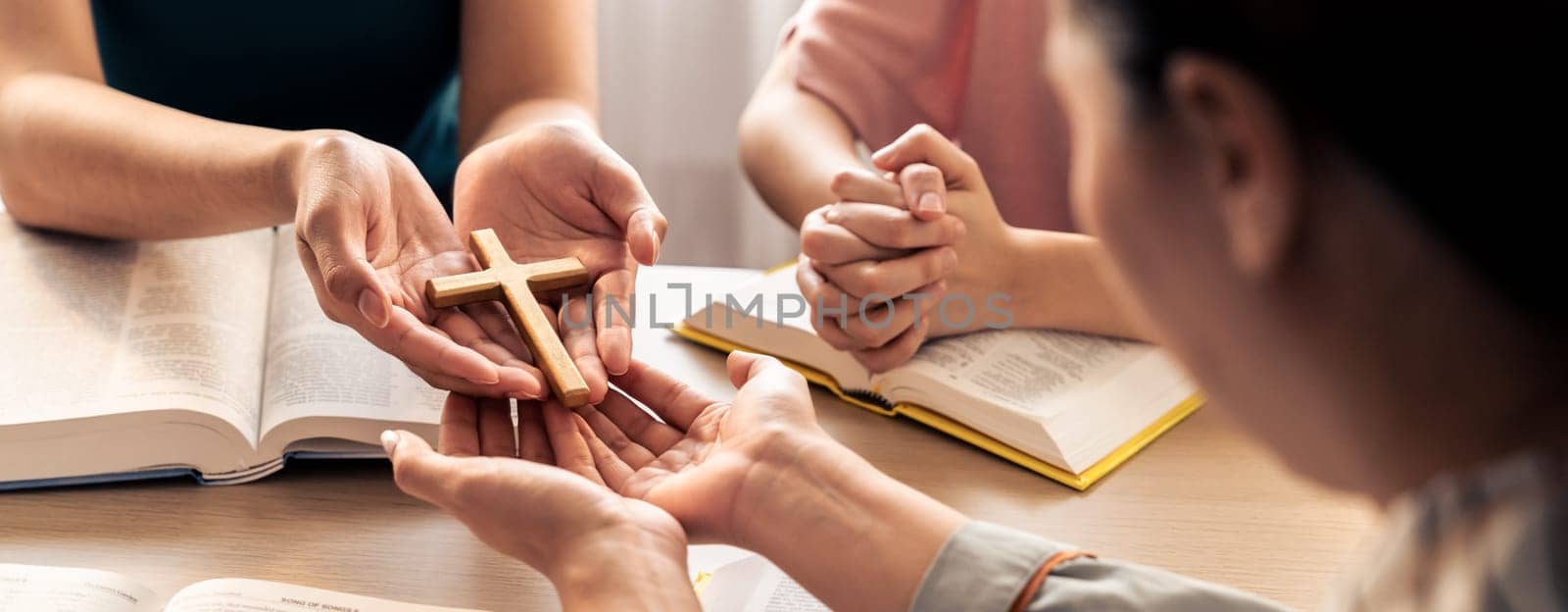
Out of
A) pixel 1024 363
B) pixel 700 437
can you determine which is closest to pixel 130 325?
pixel 700 437

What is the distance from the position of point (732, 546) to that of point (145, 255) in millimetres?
822

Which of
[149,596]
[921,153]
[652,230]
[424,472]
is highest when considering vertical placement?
[921,153]

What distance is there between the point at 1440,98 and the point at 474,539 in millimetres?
836

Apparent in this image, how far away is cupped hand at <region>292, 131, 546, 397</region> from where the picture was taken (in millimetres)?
1060

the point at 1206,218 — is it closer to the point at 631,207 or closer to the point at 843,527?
the point at 843,527

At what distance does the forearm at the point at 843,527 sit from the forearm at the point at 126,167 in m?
0.67

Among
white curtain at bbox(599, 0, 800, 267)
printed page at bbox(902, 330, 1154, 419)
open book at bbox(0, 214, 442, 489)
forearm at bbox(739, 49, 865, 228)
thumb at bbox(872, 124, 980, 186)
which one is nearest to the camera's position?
open book at bbox(0, 214, 442, 489)

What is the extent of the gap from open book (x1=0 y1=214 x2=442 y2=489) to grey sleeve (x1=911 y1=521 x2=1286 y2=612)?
518mm

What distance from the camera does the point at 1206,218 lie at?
487mm

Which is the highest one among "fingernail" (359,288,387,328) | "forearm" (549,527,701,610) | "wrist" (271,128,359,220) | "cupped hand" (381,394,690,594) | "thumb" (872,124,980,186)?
"thumb" (872,124,980,186)

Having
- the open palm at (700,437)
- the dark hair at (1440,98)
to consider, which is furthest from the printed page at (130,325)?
the dark hair at (1440,98)

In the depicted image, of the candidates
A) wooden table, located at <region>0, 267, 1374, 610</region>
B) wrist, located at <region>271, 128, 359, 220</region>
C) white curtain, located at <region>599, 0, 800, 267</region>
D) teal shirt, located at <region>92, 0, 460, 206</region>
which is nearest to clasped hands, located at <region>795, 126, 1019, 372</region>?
A: wooden table, located at <region>0, 267, 1374, 610</region>

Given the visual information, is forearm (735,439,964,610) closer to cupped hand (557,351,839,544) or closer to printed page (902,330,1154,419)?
cupped hand (557,351,839,544)

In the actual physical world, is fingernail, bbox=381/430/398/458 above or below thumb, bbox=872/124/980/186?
below
